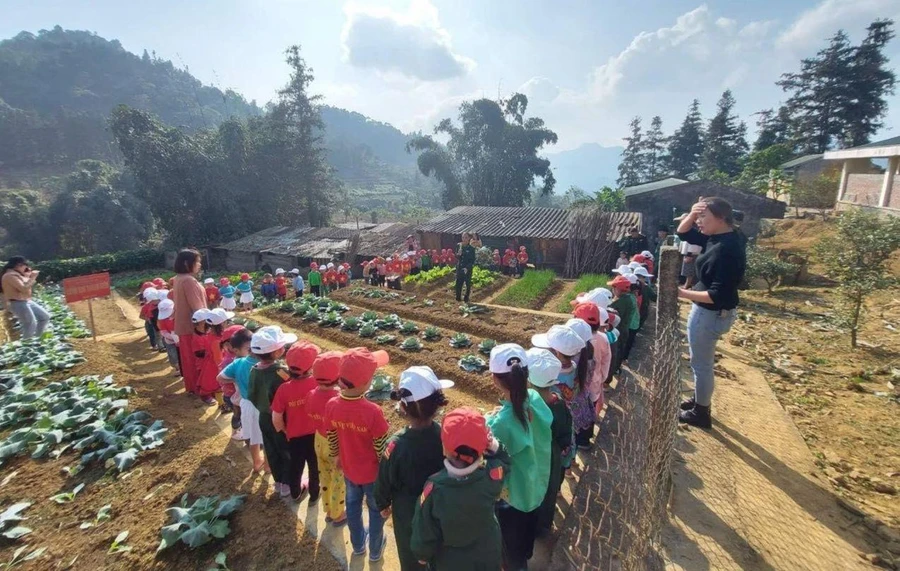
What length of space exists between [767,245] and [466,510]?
2193 centimetres

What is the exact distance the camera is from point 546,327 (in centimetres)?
923

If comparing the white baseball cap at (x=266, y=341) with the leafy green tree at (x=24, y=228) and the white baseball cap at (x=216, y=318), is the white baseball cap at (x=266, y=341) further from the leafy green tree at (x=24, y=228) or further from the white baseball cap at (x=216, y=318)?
the leafy green tree at (x=24, y=228)

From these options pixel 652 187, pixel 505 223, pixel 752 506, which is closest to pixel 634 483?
pixel 752 506

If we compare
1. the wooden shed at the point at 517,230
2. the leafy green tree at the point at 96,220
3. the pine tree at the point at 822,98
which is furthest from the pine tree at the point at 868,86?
the leafy green tree at the point at 96,220

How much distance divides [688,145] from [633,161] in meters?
8.23

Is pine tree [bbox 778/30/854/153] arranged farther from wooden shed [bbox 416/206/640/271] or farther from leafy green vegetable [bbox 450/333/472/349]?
leafy green vegetable [bbox 450/333/472/349]

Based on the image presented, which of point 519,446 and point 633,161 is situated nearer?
point 519,446

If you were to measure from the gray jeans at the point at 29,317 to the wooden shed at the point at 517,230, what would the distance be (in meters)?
16.3

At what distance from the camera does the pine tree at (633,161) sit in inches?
2178

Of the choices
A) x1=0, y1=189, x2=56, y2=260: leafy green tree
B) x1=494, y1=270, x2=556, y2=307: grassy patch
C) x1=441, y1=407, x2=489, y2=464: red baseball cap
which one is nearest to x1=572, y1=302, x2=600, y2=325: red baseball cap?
x1=441, y1=407, x2=489, y2=464: red baseball cap

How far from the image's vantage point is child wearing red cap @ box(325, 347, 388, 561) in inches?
118

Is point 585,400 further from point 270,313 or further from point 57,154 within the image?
point 57,154

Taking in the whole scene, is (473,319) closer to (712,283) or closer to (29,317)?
(712,283)

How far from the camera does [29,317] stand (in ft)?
25.6
